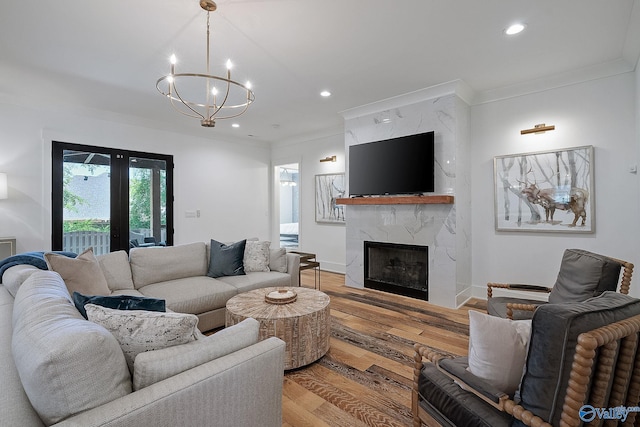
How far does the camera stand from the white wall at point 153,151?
13.1 ft

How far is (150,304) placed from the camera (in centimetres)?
149

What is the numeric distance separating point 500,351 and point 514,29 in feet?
8.81

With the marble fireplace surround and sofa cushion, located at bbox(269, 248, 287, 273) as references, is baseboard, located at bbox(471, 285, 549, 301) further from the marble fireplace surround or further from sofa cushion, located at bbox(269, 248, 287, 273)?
sofa cushion, located at bbox(269, 248, 287, 273)

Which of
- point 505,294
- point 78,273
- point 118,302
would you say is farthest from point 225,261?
point 505,294

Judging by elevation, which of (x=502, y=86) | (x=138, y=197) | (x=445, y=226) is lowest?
(x=445, y=226)

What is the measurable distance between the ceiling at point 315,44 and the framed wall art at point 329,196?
6.24 ft

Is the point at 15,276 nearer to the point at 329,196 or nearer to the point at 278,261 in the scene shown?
→ the point at 278,261

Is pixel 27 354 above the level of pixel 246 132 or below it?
below

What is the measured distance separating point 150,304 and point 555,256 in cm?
418

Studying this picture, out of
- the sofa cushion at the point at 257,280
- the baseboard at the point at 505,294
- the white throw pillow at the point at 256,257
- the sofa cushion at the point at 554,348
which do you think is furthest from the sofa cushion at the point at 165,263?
the baseboard at the point at 505,294

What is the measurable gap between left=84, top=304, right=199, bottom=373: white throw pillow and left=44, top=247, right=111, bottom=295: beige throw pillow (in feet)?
4.76

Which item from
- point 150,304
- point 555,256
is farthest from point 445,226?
point 150,304

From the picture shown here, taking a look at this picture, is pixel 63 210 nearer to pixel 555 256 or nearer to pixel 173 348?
pixel 173 348
